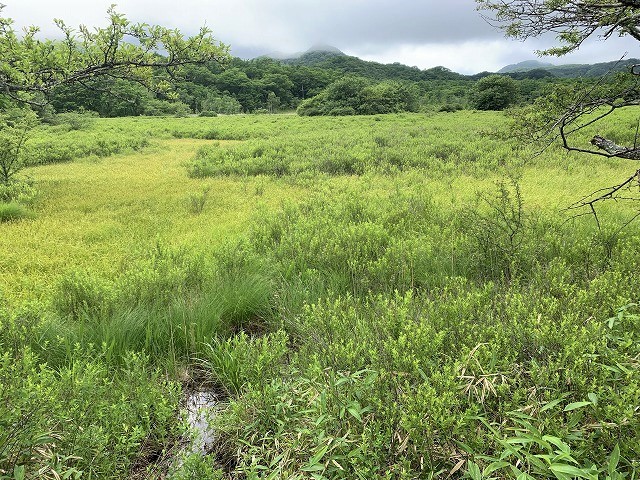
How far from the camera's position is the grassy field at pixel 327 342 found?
213 cm

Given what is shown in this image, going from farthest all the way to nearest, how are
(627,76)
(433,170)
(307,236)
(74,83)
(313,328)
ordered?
(433,170), (74,83), (307,236), (627,76), (313,328)

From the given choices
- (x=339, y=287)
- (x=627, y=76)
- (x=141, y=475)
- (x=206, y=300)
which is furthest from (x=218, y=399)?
(x=627, y=76)

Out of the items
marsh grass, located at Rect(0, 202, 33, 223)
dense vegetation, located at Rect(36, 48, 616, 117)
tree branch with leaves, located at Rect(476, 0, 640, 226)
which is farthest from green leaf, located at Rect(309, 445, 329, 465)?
dense vegetation, located at Rect(36, 48, 616, 117)

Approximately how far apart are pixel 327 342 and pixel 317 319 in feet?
0.94

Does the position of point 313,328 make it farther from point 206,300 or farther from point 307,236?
point 307,236

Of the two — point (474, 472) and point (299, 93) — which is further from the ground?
point (299, 93)

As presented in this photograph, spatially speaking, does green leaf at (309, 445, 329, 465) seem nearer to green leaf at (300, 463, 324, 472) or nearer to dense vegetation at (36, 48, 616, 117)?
green leaf at (300, 463, 324, 472)

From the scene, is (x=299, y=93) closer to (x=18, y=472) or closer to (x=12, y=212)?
(x=12, y=212)

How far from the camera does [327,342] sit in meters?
3.21

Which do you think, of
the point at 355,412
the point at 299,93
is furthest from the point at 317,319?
the point at 299,93

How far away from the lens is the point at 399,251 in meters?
5.11

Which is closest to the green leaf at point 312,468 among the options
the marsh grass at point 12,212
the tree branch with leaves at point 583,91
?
the tree branch with leaves at point 583,91

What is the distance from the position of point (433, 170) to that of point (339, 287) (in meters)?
8.68

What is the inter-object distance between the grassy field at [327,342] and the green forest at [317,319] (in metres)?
0.02
